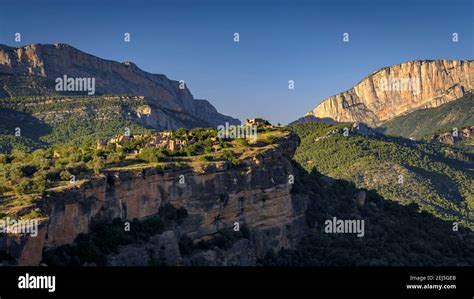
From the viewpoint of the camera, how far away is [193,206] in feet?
156

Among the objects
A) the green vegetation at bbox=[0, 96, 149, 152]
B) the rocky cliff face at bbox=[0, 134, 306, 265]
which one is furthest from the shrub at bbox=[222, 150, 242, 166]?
the green vegetation at bbox=[0, 96, 149, 152]

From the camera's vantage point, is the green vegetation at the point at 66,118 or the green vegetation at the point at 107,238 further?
the green vegetation at the point at 66,118

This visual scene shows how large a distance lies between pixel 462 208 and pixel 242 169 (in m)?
69.4

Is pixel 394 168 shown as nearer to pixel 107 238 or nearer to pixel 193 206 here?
pixel 193 206

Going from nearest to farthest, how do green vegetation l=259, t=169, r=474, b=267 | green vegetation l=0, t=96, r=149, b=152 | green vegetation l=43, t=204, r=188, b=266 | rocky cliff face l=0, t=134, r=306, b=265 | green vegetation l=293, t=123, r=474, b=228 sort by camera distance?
1. green vegetation l=43, t=204, r=188, b=266
2. rocky cliff face l=0, t=134, r=306, b=265
3. green vegetation l=259, t=169, r=474, b=267
4. green vegetation l=293, t=123, r=474, b=228
5. green vegetation l=0, t=96, r=149, b=152

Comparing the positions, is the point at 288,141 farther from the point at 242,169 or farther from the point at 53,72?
the point at 53,72

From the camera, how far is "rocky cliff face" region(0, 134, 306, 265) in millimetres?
39062

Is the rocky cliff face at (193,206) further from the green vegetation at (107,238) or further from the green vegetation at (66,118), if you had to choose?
the green vegetation at (66,118)

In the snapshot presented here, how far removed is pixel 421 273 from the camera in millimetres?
25969

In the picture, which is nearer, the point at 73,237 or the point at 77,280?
the point at 77,280

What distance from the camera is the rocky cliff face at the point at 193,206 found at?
39.1 m

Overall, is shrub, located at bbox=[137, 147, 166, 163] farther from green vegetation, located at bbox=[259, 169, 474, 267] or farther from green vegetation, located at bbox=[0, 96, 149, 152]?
green vegetation, located at bbox=[0, 96, 149, 152]

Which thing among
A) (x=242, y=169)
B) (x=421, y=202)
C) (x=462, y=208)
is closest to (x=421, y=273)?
(x=242, y=169)

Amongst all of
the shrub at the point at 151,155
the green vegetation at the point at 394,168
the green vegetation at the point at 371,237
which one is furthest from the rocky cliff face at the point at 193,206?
the green vegetation at the point at 394,168
